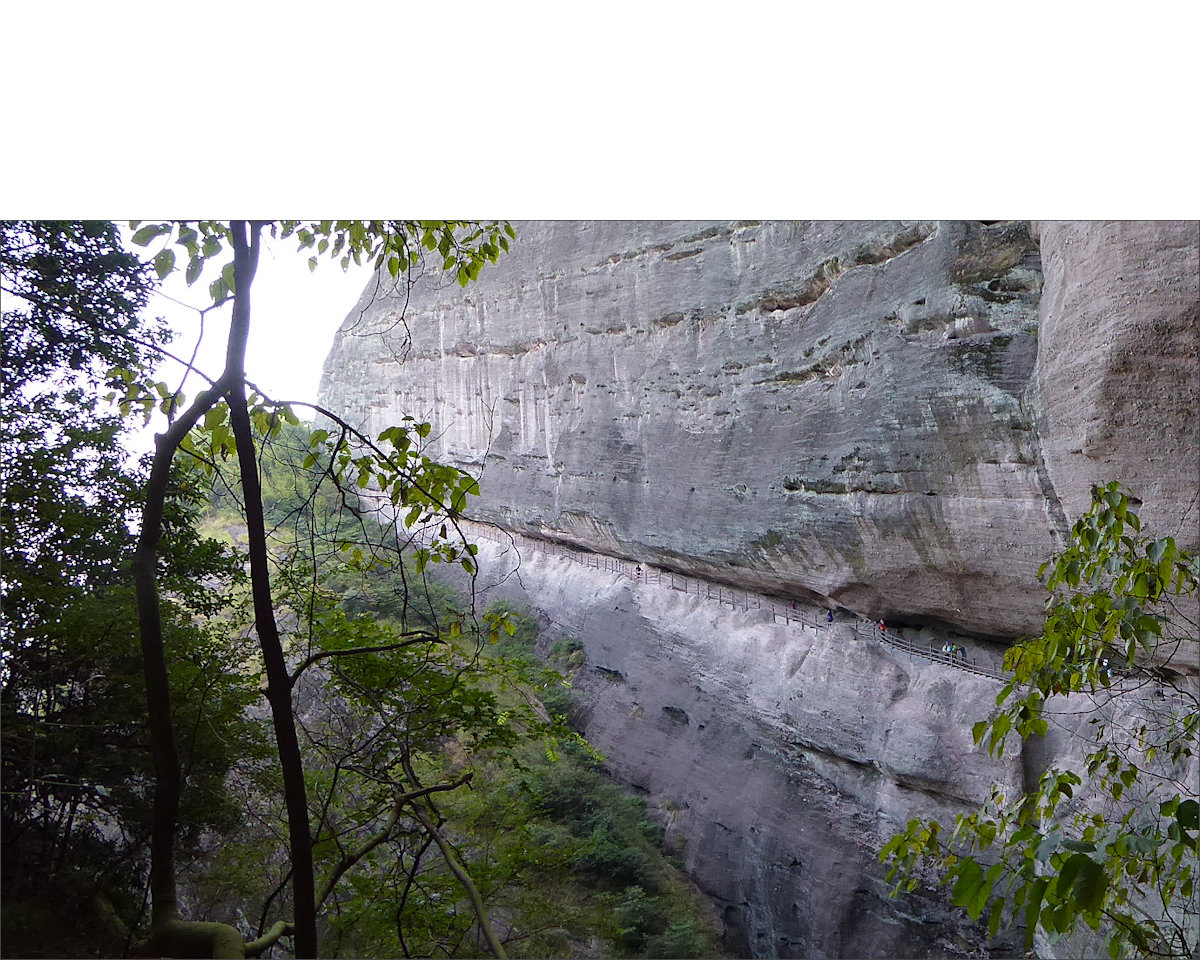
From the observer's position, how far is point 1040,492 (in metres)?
4.80

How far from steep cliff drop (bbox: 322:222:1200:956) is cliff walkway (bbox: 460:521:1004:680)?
0.20ft

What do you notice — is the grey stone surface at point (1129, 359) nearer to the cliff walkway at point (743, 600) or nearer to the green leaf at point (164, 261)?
the cliff walkway at point (743, 600)

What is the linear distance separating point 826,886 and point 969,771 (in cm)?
141

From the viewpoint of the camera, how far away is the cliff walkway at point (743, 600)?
583 cm

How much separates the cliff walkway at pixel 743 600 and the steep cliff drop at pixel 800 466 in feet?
0.20

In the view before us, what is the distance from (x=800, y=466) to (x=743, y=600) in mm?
1595

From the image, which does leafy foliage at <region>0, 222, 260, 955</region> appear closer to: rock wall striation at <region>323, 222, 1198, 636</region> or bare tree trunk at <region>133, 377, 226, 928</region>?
bare tree trunk at <region>133, 377, 226, 928</region>

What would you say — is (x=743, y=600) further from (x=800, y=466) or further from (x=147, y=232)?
(x=147, y=232)

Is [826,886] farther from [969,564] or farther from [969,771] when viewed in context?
[969,564]

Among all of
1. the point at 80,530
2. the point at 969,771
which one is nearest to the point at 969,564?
the point at 969,771

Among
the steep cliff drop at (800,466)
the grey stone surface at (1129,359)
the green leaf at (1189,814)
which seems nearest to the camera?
the green leaf at (1189,814)

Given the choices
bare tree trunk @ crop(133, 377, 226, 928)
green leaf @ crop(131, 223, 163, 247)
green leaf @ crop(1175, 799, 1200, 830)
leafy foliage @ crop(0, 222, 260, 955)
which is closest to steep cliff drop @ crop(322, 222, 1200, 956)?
leafy foliage @ crop(0, 222, 260, 955)

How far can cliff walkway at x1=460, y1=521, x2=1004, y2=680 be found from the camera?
19.1 feet

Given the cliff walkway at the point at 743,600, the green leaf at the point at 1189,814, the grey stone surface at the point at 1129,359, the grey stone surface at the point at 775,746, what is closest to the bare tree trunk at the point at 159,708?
the green leaf at the point at 1189,814
